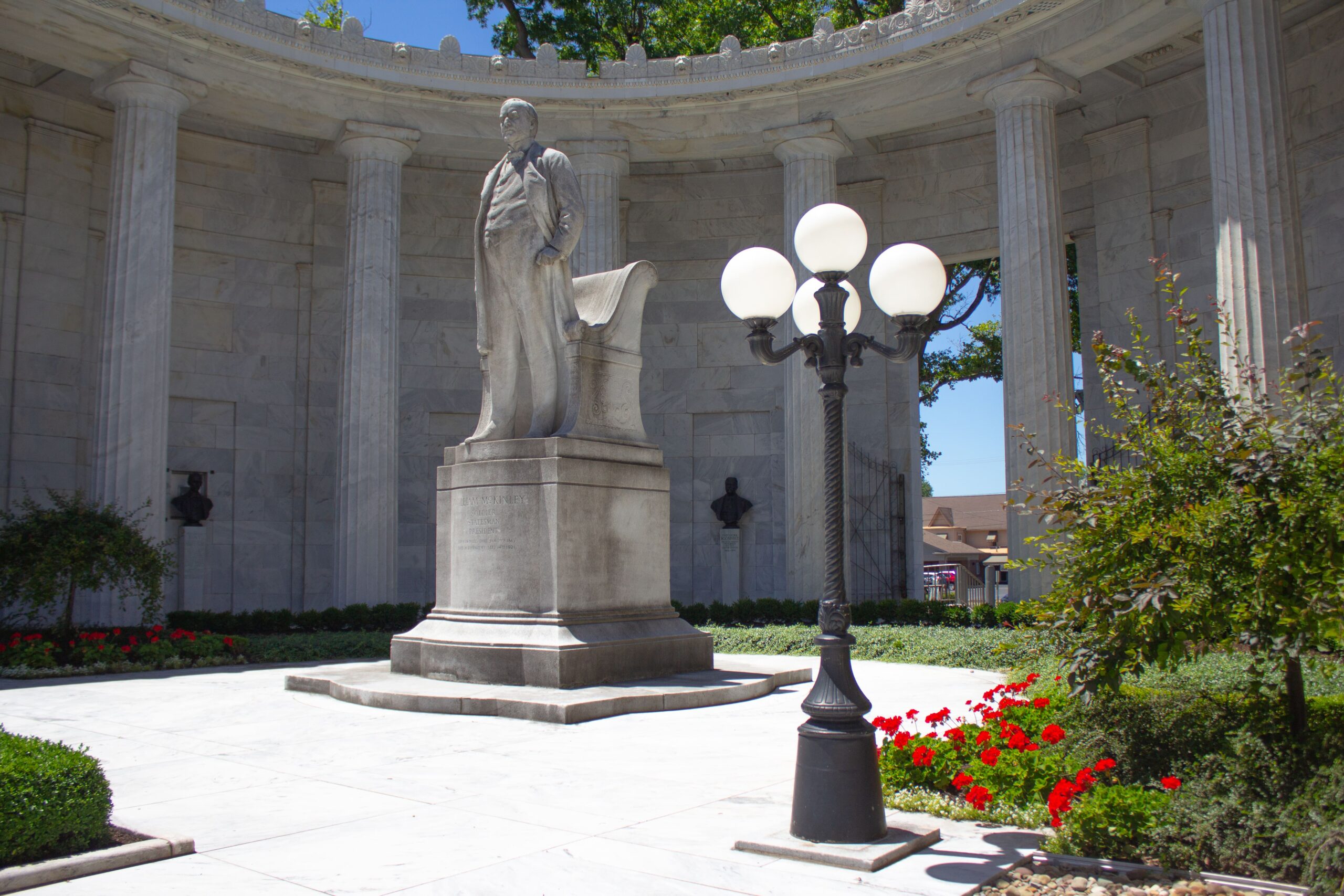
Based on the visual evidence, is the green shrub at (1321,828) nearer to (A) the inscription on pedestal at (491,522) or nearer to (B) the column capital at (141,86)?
(A) the inscription on pedestal at (491,522)

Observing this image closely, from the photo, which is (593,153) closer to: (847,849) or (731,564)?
(731,564)

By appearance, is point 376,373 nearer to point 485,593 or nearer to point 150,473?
point 150,473

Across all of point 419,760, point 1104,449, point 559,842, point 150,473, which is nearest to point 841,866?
point 559,842

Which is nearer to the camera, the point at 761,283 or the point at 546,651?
the point at 761,283

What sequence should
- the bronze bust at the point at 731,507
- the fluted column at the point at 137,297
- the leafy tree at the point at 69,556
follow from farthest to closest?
the bronze bust at the point at 731,507, the fluted column at the point at 137,297, the leafy tree at the point at 69,556

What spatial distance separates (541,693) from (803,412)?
13.7m

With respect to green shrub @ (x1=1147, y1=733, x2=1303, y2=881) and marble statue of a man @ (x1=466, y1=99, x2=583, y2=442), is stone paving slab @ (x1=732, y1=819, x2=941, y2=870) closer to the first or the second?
green shrub @ (x1=1147, y1=733, x2=1303, y2=881)

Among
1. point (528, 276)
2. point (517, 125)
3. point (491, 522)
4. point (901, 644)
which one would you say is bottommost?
point (901, 644)

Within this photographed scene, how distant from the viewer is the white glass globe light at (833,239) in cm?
682

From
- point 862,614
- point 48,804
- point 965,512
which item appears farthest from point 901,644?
point 965,512

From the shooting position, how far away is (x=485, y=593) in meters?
11.8

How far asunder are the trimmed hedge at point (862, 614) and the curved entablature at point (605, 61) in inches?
435

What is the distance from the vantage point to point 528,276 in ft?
40.6

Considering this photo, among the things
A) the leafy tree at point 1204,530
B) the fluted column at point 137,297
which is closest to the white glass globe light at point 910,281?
the leafy tree at point 1204,530
